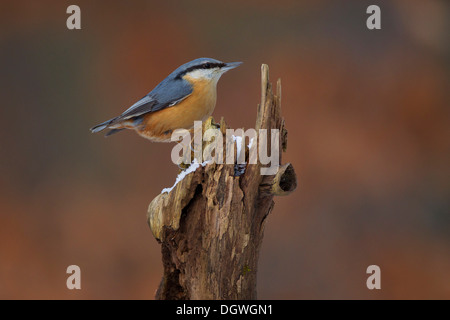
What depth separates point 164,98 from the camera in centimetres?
321

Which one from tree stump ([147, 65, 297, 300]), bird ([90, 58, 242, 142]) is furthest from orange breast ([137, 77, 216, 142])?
tree stump ([147, 65, 297, 300])

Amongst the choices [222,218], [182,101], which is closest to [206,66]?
[182,101]

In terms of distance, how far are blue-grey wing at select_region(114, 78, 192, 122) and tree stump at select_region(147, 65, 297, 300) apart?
0.59m

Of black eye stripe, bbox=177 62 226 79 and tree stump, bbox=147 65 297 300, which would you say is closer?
tree stump, bbox=147 65 297 300

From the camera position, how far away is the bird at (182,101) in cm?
320

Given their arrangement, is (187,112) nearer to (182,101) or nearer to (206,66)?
(182,101)

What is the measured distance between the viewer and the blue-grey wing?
3195 mm

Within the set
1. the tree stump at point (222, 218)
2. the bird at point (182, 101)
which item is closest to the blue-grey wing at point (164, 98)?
the bird at point (182, 101)

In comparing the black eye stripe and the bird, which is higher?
the black eye stripe

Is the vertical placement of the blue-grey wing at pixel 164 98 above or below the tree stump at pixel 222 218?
above

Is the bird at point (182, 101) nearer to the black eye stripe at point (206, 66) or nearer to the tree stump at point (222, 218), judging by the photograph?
the black eye stripe at point (206, 66)

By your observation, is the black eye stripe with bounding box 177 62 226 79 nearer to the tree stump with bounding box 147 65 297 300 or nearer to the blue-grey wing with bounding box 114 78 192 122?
the blue-grey wing with bounding box 114 78 192 122

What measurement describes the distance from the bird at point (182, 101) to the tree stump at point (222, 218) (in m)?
0.54
